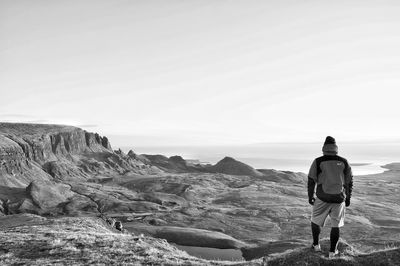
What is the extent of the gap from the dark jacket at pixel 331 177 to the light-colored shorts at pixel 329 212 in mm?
300

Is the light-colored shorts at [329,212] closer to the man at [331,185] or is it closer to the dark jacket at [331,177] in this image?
the man at [331,185]

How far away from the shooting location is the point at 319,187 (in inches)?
630

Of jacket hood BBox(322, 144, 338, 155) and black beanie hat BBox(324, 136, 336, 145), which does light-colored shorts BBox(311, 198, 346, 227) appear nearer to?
jacket hood BBox(322, 144, 338, 155)

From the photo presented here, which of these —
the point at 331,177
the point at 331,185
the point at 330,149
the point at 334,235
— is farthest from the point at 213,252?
the point at 330,149

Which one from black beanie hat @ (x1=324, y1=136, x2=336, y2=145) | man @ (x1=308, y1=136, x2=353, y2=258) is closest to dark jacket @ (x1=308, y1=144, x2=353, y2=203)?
man @ (x1=308, y1=136, x2=353, y2=258)

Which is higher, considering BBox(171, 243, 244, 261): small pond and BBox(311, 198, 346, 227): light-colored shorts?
BBox(311, 198, 346, 227): light-colored shorts

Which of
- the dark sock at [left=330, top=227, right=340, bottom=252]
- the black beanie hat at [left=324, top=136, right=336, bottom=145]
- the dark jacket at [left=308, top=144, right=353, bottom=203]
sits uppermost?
the black beanie hat at [left=324, top=136, right=336, bottom=145]

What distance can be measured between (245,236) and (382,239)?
38.8 meters

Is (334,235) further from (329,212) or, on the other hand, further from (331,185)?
(331,185)

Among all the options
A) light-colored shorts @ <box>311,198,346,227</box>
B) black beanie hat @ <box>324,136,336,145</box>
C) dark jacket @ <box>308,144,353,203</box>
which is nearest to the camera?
dark jacket @ <box>308,144,353,203</box>

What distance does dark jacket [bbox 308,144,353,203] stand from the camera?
1566cm

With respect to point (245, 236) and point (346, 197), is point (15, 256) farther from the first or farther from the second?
point (245, 236)

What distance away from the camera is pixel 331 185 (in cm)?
1568

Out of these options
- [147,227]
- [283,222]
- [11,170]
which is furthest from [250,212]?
[11,170]
